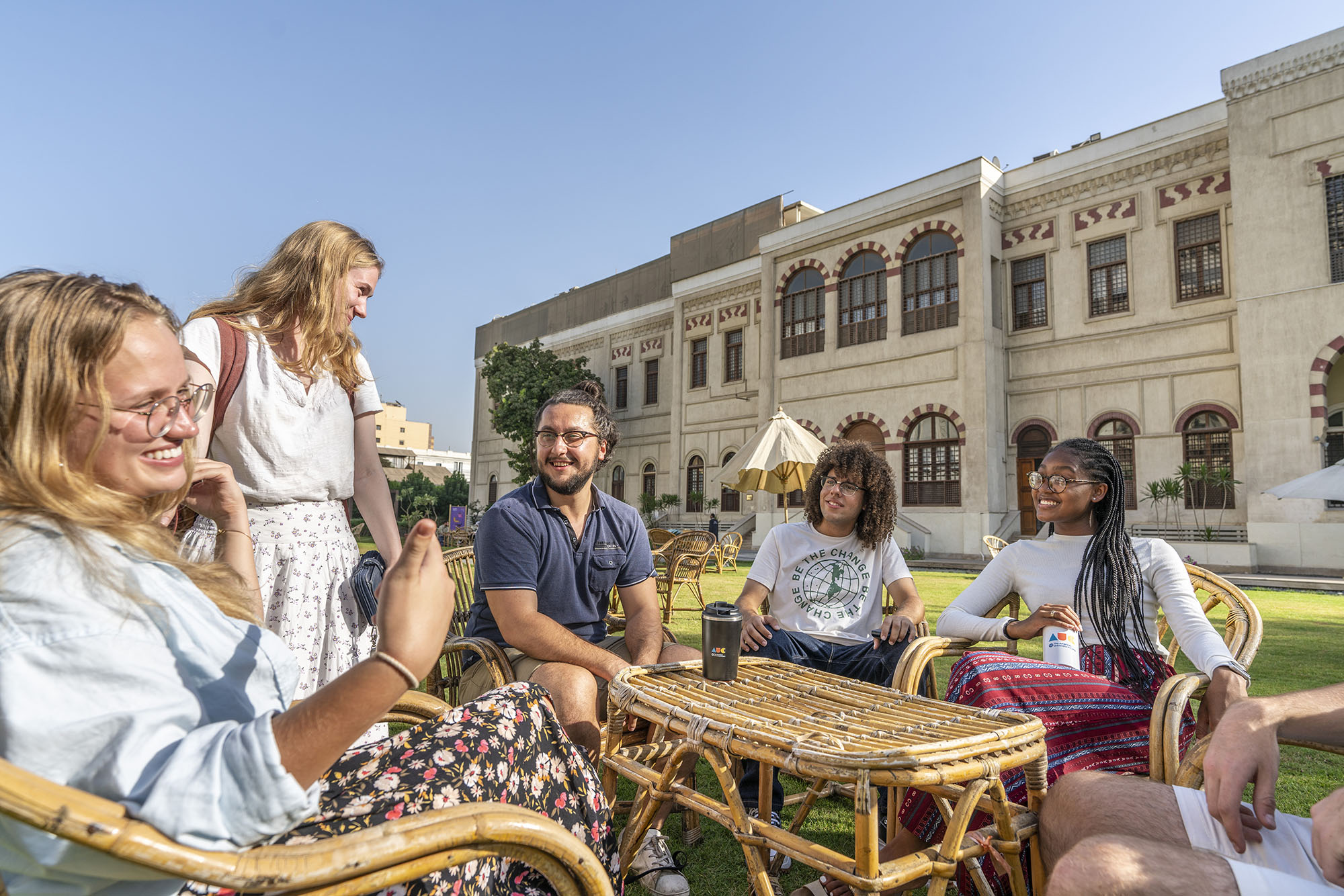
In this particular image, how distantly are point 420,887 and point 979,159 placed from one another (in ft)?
58.8

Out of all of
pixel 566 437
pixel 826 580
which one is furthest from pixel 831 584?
pixel 566 437

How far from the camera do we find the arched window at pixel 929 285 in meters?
16.6

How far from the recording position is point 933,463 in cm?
1688

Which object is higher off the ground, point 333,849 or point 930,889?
point 333,849

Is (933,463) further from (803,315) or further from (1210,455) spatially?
(803,315)

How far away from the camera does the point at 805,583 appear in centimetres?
295

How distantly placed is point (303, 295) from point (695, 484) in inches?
808

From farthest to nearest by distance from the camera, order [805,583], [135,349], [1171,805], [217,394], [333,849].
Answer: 1. [805,583]
2. [217,394]
3. [1171,805]
4. [135,349]
5. [333,849]

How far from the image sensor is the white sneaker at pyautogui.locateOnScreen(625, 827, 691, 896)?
6.33 feet

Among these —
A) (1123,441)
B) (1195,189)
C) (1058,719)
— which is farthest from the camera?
(1123,441)

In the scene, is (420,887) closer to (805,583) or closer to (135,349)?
Answer: (135,349)

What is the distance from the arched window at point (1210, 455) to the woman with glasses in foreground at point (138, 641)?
53.2 ft

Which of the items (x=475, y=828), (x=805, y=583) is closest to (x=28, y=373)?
(x=475, y=828)

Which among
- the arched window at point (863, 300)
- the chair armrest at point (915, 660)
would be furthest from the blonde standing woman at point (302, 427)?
the arched window at point (863, 300)
